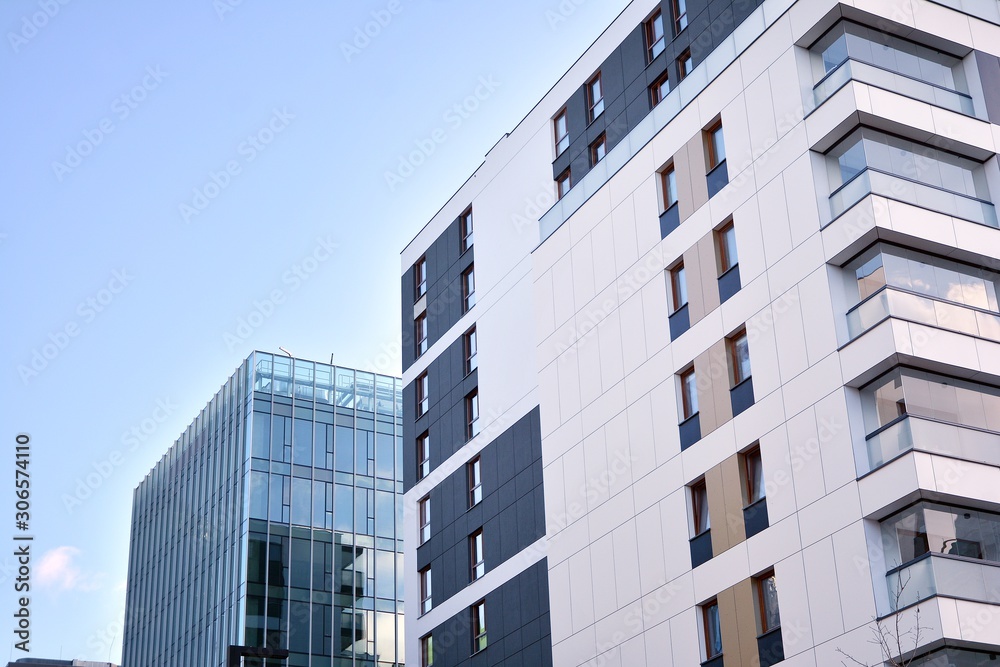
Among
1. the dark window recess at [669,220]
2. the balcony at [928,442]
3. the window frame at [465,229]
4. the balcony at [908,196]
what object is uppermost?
the window frame at [465,229]

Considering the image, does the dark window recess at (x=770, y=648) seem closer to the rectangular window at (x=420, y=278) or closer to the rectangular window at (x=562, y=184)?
the rectangular window at (x=562, y=184)

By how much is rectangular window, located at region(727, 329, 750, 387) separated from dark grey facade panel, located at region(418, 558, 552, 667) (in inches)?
409

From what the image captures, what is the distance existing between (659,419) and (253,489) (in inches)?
1559

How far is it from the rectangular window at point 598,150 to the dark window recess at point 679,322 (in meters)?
8.44

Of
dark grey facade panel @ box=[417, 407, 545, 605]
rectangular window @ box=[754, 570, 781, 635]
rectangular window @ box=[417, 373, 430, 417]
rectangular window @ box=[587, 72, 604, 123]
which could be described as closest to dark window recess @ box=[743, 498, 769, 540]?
rectangular window @ box=[754, 570, 781, 635]

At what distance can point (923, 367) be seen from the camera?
105 ft

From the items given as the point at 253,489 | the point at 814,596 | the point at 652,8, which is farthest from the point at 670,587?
the point at 253,489

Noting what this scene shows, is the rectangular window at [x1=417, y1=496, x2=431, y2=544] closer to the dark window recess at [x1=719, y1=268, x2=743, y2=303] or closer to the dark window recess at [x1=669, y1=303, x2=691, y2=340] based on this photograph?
the dark window recess at [x1=669, y1=303, x2=691, y2=340]

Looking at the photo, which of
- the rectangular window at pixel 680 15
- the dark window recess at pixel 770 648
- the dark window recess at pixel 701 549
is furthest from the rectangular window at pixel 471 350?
the dark window recess at pixel 770 648

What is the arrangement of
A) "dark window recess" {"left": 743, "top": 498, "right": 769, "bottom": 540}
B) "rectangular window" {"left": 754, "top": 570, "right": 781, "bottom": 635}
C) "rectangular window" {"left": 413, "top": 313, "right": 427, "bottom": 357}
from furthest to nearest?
"rectangular window" {"left": 413, "top": 313, "right": 427, "bottom": 357} < "dark window recess" {"left": 743, "top": 498, "right": 769, "bottom": 540} < "rectangular window" {"left": 754, "top": 570, "right": 781, "bottom": 635}

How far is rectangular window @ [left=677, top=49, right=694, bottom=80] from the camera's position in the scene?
41.2m

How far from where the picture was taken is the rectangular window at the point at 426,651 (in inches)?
1921

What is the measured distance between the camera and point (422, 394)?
178 ft

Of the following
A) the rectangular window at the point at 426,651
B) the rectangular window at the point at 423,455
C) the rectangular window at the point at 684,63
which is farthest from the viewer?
the rectangular window at the point at 423,455
